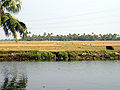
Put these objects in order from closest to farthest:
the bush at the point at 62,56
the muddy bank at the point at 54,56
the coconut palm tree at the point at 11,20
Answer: the coconut palm tree at the point at 11,20 < the muddy bank at the point at 54,56 < the bush at the point at 62,56

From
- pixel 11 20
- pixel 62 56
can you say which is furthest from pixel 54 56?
pixel 11 20

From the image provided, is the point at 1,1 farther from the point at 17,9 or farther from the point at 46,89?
the point at 46,89

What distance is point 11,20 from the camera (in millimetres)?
44188

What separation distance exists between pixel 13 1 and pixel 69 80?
21207 mm

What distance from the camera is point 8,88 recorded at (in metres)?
24.1

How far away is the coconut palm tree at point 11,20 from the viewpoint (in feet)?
143

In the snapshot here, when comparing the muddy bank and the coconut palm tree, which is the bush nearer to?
the muddy bank

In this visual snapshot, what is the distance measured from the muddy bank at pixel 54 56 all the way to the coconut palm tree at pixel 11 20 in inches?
399

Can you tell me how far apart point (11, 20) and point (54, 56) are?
16.6 meters

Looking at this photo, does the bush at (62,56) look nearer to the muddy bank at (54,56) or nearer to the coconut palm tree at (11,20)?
the muddy bank at (54,56)

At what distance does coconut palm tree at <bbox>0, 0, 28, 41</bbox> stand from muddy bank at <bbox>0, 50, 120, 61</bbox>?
10.1 m

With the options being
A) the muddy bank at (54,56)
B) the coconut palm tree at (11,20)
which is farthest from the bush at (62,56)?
the coconut palm tree at (11,20)

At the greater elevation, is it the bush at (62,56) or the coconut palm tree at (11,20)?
the coconut palm tree at (11,20)

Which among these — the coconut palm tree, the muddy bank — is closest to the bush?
the muddy bank
